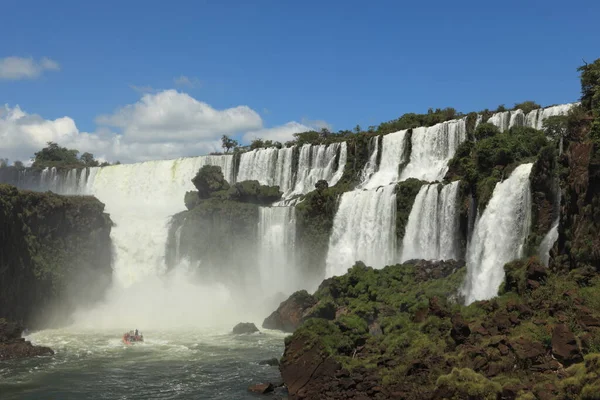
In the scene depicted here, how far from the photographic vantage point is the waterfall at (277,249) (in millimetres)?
45812

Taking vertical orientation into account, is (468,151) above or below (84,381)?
above

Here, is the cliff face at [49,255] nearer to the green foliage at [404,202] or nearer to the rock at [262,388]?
the rock at [262,388]

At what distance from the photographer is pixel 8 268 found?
3612cm

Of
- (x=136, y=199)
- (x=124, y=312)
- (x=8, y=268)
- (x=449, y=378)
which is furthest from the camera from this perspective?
(x=136, y=199)

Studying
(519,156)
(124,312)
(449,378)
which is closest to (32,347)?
(124,312)

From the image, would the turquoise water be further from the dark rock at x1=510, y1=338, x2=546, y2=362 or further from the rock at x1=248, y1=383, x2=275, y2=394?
the dark rock at x1=510, y1=338, x2=546, y2=362

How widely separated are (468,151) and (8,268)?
94.0 ft

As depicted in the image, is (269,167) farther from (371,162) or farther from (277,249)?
(277,249)

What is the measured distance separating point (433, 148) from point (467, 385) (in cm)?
3148

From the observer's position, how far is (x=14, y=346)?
30953 millimetres

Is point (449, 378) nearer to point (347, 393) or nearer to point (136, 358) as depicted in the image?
point (347, 393)

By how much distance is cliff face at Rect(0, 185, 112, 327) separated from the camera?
120 feet

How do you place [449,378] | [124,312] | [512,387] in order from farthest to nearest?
[124,312]
[449,378]
[512,387]

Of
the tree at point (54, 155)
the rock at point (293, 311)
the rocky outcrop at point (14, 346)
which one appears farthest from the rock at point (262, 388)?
the tree at point (54, 155)
